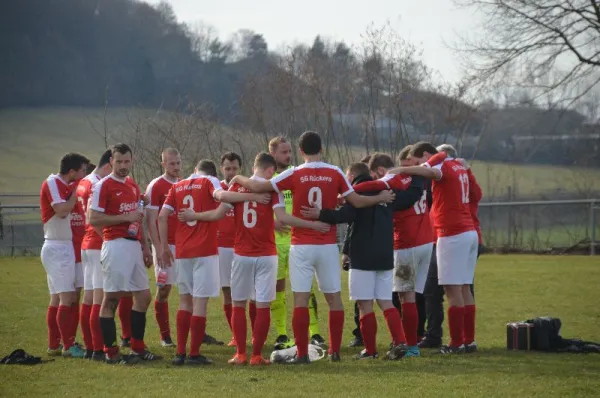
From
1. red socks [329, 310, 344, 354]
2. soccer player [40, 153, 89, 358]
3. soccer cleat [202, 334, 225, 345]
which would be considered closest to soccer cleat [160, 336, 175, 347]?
soccer cleat [202, 334, 225, 345]

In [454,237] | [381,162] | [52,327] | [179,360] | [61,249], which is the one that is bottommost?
[179,360]

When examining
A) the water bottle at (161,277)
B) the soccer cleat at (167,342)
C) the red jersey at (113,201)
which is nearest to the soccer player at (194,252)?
the red jersey at (113,201)

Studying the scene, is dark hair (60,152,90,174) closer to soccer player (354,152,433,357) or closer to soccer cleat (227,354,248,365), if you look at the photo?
soccer cleat (227,354,248,365)

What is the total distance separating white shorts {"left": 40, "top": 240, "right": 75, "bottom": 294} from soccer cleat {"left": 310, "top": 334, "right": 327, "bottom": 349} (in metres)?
3.05

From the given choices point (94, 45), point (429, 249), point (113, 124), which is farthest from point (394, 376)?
point (94, 45)

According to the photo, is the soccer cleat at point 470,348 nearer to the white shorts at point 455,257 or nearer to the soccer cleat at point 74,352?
the white shorts at point 455,257

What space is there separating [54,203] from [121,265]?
1.50 m

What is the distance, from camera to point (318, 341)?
1197 cm

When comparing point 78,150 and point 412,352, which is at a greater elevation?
point 78,150

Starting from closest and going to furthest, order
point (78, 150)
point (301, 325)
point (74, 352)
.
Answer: point (301, 325) → point (74, 352) → point (78, 150)

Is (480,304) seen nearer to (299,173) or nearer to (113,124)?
(299,173)

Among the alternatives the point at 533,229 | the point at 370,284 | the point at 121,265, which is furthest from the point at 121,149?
the point at 533,229

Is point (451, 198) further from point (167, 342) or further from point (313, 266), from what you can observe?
point (167, 342)

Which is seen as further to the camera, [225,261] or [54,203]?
[225,261]
